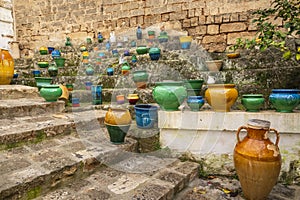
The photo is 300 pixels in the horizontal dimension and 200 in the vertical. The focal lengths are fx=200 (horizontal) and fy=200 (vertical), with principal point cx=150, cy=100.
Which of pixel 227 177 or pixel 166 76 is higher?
pixel 166 76

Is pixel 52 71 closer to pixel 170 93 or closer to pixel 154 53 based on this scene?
pixel 154 53

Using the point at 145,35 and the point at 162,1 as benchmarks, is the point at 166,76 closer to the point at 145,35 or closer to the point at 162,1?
the point at 145,35

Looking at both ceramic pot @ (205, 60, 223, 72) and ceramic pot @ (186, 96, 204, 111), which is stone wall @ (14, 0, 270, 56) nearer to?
ceramic pot @ (205, 60, 223, 72)

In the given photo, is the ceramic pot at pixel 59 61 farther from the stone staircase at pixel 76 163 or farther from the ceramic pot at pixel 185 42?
the ceramic pot at pixel 185 42

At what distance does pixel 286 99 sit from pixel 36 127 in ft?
6.78

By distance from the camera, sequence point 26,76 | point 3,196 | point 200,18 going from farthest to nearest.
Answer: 1. point 200,18
2. point 26,76
3. point 3,196

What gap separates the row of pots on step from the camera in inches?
59.8

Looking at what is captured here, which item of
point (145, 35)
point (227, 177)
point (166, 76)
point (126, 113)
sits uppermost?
point (145, 35)

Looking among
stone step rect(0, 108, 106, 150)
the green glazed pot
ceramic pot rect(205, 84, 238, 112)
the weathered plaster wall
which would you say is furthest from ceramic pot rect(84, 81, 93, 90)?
the weathered plaster wall

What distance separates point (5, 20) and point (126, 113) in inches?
212

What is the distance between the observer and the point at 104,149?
1.67 metres

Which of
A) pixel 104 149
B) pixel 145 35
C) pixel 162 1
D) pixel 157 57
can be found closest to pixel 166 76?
pixel 157 57

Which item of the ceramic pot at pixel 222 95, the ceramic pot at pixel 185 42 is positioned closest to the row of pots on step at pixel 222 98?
the ceramic pot at pixel 222 95

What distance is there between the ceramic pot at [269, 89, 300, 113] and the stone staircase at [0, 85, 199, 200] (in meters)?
0.83
